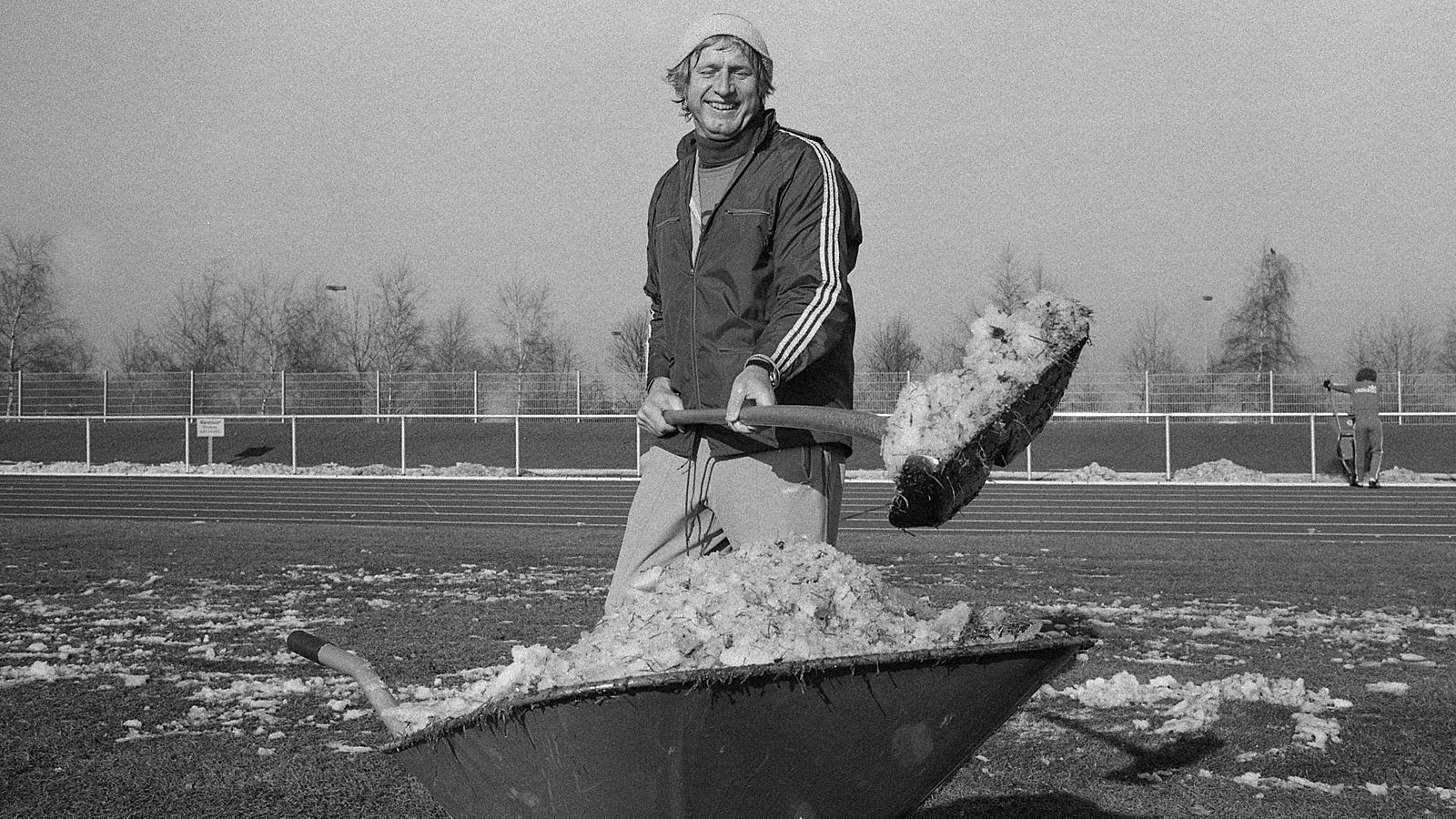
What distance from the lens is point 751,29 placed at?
9.50ft

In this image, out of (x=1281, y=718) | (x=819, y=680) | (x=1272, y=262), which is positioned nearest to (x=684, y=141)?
(x=819, y=680)

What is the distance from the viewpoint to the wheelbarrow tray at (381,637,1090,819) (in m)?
1.69

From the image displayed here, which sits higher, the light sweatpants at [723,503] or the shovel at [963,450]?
the shovel at [963,450]

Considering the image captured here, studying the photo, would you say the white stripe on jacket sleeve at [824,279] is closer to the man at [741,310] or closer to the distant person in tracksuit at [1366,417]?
the man at [741,310]

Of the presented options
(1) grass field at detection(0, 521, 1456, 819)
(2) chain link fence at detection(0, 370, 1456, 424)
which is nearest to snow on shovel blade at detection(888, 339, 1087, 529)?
(1) grass field at detection(0, 521, 1456, 819)

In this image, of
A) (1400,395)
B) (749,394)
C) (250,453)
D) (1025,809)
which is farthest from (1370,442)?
(250,453)

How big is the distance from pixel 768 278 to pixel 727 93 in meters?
0.45

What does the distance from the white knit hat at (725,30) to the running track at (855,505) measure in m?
12.1

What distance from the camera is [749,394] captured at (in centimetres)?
238

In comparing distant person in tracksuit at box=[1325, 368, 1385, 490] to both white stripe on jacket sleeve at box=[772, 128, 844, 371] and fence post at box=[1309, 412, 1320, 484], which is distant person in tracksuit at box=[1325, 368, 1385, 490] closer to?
fence post at box=[1309, 412, 1320, 484]

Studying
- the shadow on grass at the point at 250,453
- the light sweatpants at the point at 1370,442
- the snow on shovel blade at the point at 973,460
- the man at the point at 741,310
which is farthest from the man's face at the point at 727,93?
the shadow on grass at the point at 250,453

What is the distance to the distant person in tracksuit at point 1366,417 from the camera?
2012 centimetres

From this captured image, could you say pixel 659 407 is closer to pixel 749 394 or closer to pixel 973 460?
pixel 749 394

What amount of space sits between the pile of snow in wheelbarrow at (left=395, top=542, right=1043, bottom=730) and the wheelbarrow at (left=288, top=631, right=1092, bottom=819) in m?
0.06
